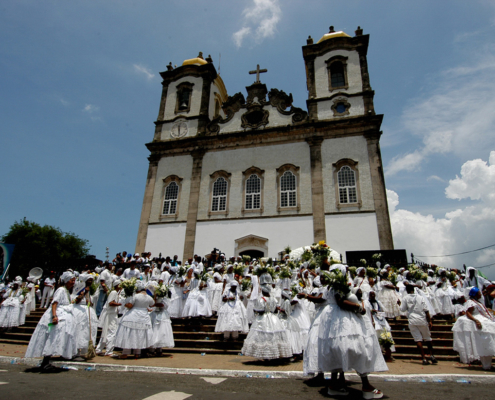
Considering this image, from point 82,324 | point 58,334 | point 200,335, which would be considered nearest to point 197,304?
point 200,335

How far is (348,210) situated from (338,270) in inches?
657

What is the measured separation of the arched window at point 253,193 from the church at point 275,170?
7 centimetres

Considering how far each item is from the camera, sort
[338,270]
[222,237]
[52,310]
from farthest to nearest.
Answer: [222,237] < [52,310] < [338,270]

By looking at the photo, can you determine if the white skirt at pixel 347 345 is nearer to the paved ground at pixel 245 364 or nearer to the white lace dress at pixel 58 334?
the paved ground at pixel 245 364

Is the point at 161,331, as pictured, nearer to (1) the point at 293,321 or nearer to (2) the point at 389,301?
(1) the point at 293,321

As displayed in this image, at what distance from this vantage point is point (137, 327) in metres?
7.08

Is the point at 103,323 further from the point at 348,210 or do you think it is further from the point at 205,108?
the point at 205,108

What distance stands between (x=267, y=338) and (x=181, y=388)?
7.76 ft

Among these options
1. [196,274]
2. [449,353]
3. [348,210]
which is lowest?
[449,353]

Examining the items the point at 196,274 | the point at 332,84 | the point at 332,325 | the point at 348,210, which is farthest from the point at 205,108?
the point at 332,325

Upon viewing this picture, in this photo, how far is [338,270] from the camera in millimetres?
4660

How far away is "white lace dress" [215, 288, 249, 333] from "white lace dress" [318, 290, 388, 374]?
4104 millimetres

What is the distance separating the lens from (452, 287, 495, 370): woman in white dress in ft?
20.3

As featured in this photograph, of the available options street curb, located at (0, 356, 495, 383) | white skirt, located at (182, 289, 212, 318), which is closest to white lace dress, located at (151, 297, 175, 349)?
street curb, located at (0, 356, 495, 383)
